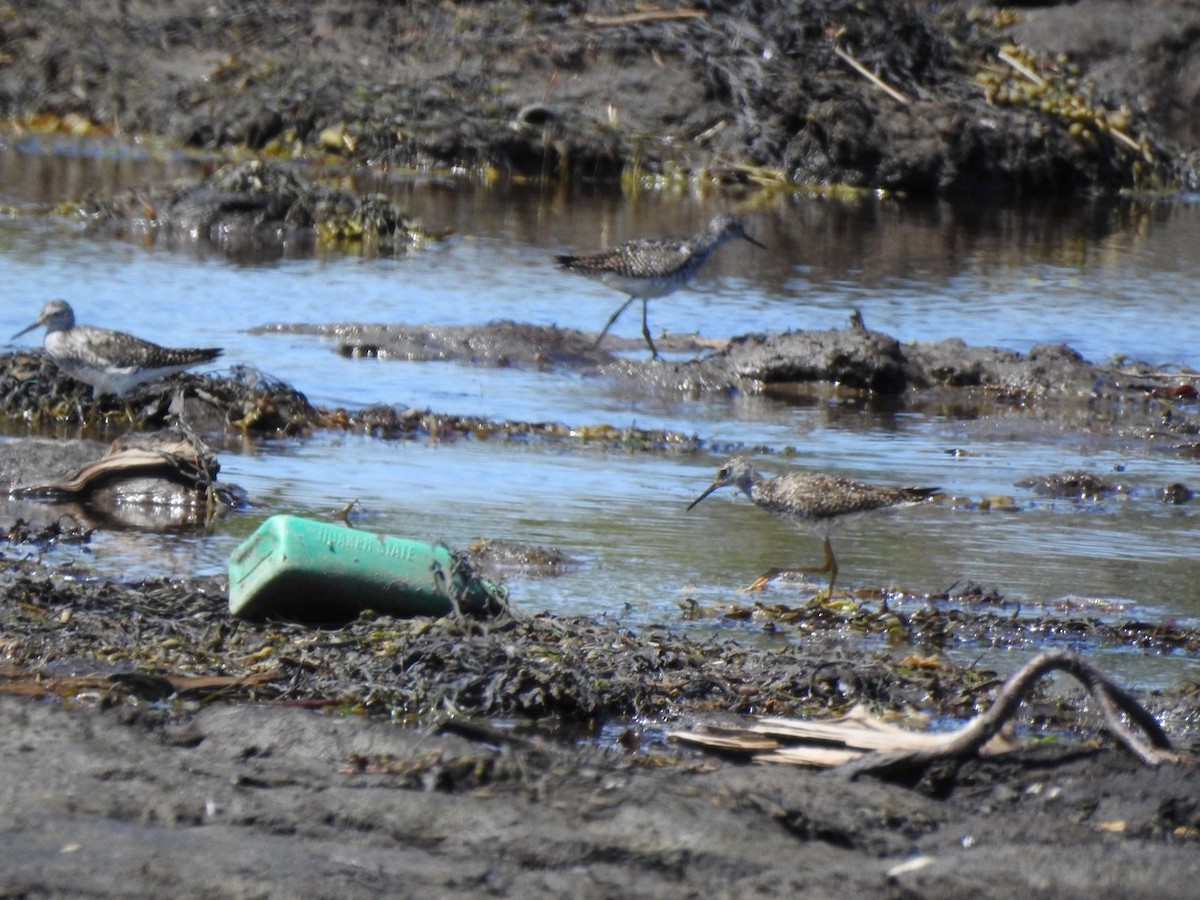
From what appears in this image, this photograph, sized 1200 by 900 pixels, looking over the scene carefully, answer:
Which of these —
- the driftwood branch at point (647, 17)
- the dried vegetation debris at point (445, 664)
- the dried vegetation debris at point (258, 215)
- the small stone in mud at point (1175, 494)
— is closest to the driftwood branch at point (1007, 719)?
the dried vegetation debris at point (445, 664)

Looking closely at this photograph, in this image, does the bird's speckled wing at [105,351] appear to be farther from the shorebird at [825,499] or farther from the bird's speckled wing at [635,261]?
the bird's speckled wing at [635,261]

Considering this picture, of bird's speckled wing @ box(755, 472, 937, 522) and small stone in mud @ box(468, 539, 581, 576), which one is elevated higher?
bird's speckled wing @ box(755, 472, 937, 522)

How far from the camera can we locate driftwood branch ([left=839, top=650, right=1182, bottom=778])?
5273 millimetres

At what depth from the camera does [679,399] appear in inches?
510

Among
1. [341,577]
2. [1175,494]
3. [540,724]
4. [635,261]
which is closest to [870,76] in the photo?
[635,261]

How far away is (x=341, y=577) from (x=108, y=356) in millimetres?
4308

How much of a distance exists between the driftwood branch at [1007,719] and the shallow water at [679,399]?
1361 mm

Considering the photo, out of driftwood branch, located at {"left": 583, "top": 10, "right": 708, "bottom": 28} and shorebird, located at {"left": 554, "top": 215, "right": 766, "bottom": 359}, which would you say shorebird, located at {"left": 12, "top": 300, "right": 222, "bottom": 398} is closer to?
shorebird, located at {"left": 554, "top": 215, "right": 766, "bottom": 359}

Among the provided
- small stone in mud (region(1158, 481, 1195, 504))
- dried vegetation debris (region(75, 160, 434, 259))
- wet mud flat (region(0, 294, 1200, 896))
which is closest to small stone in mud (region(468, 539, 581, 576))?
wet mud flat (region(0, 294, 1200, 896))

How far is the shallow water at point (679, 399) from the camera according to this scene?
8.34 m

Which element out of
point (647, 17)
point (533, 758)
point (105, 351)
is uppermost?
point (647, 17)

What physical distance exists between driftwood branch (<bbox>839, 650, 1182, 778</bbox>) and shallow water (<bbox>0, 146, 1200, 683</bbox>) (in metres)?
1.36

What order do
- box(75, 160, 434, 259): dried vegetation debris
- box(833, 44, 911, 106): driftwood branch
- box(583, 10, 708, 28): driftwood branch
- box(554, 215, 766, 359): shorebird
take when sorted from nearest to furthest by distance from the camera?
box(554, 215, 766, 359): shorebird, box(75, 160, 434, 259): dried vegetation debris, box(833, 44, 911, 106): driftwood branch, box(583, 10, 708, 28): driftwood branch

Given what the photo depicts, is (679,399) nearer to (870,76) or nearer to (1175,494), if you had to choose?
(1175,494)
